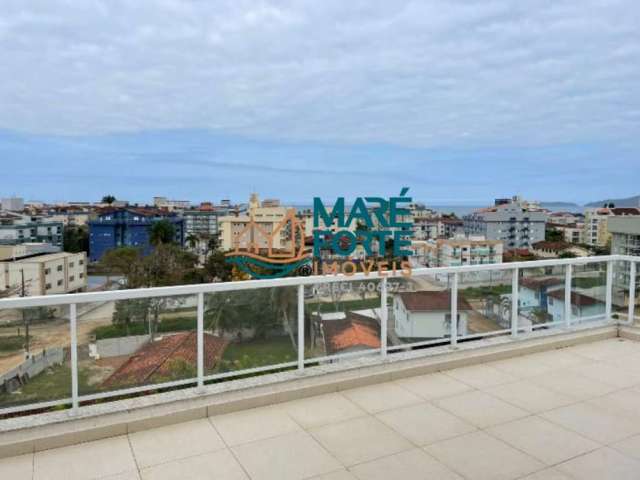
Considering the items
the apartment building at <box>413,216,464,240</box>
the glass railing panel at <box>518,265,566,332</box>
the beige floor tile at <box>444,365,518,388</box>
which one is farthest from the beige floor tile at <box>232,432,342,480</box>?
the apartment building at <box>413,216,464,240</box>

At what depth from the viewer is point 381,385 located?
3861 millimetres

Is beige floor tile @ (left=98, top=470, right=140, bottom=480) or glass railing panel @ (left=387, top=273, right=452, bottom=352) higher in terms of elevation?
glass railing panel @ (left=387, top=273, right=452, bottom=352)

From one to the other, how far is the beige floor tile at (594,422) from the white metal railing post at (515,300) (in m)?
1.43

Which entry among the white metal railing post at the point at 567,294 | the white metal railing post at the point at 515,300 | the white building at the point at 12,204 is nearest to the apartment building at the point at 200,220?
the white building at the point at 12,204

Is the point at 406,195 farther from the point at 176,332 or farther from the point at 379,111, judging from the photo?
the point at 379,111

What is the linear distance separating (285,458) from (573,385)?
2538 millimetres

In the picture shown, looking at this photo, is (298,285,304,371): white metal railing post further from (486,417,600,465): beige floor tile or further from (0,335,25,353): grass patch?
(0,335,25,353): grass patch

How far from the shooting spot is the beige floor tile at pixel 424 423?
300 cm

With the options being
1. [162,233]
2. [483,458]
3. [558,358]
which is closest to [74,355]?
[483,458]

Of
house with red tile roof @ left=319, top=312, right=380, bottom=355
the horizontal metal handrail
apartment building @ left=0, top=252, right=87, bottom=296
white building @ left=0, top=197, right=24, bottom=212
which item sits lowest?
apartment building @ left=0, top=252, right=87, bottom=296

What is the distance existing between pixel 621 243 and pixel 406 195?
70.3 ft

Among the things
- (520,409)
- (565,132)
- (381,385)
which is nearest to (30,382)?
(381,385)

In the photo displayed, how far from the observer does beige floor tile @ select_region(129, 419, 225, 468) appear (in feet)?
8.83

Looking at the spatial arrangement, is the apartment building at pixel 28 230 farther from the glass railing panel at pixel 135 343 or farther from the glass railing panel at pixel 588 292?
the glass railing panel at pixel 588 292
